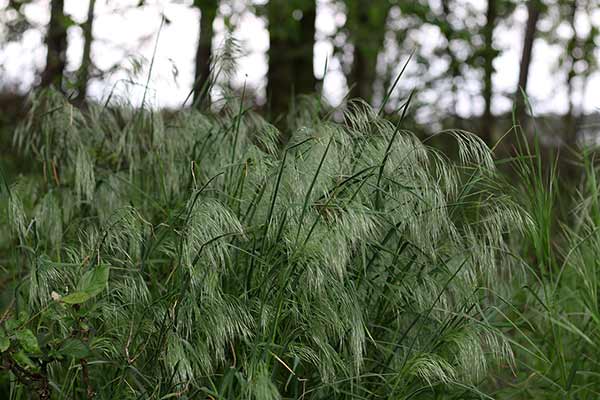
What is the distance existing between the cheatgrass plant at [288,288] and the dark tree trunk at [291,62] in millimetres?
2851

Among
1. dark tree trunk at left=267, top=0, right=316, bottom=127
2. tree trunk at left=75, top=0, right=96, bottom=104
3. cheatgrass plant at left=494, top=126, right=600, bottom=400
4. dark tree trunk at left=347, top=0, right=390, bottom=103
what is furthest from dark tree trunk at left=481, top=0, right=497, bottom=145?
cheatgrass plant at left=494, top=126, right=600, bottom=400

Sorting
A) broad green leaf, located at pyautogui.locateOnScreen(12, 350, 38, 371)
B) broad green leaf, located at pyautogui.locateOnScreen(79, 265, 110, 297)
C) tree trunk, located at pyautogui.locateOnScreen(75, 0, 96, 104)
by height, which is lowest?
broad green leaf, located at pyautogui.locateOnScreen(12, 350, 38, 371)

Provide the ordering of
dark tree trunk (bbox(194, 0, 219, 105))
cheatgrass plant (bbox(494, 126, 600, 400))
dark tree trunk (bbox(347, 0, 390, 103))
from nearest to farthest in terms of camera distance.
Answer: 1. cheatgrass plant (bbox(494, 126, 600, 400))
2. dark tree trunk (bbox(194, 0, 219, 105))
3. dark tree trunk (bbox(347, 0, 390, 103))

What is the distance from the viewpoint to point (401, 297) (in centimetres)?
204

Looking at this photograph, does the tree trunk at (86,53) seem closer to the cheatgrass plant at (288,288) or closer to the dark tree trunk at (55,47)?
the dark tree trunk at (55,47)

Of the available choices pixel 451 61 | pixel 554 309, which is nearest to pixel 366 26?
pixel 451 61

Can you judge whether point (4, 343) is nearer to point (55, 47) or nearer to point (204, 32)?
point (55, 47)

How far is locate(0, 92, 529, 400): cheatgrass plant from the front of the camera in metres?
1.79

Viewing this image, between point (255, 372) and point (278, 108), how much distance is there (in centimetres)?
353

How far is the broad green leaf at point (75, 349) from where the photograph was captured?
1.71 metres

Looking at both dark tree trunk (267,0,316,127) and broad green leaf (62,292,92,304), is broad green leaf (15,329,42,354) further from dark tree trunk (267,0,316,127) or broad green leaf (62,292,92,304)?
dark tree trunk (267,0,316,127)

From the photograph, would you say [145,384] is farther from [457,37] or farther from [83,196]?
[457,37]

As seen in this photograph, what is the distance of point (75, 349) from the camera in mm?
1723

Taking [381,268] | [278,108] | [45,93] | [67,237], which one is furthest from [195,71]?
[381,268]
